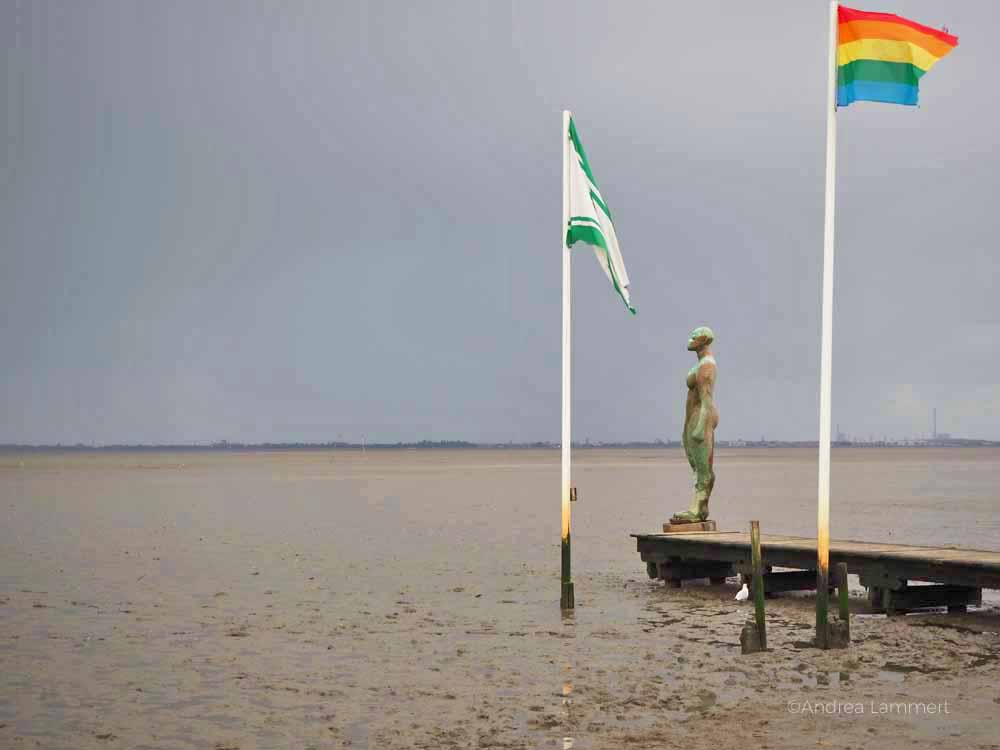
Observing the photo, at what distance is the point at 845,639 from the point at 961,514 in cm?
2347

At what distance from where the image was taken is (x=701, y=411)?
1830cm

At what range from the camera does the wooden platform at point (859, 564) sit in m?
13.6

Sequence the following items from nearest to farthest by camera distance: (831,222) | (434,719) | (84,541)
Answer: (434,719), (831,222), (84,541)

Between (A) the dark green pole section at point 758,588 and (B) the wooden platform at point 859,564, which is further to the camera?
(B) the wooden platform at point 859,564

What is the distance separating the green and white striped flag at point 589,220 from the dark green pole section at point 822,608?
439 cm

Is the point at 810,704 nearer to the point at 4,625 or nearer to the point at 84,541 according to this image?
→ the point at 4,625

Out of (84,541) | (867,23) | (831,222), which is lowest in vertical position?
(84,541)

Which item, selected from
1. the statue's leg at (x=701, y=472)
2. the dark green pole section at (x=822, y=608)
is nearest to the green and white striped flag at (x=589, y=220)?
the statue's leg at (x=701, y=472)

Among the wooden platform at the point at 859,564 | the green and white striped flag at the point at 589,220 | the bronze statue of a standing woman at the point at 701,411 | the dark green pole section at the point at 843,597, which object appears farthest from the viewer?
the bronze statue of a standing woman at the point at 701,411

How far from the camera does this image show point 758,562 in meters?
12.0

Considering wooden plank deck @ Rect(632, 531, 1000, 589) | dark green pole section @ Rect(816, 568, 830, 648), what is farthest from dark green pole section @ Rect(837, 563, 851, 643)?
wooden plank deck @ Rect(632, 531, 1000, 589)

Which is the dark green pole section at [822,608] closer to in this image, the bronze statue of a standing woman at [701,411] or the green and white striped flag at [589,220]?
the green and white striped flag at [589,220]

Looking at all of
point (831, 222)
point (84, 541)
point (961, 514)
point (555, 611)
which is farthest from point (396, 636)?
point (961, 514)

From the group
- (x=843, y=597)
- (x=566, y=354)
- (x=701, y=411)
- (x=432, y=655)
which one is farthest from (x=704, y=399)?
(x=432, y=655)
